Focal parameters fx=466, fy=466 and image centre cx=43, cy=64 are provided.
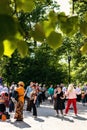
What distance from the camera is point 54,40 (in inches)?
101

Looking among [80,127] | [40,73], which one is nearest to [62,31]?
[80,127]

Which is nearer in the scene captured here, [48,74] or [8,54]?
[8,54]

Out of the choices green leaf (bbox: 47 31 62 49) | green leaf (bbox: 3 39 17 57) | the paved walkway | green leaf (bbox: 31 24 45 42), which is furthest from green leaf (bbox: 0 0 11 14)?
the paved walkway

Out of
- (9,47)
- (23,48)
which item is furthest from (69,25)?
(9,47)

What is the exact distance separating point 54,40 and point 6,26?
450 millimetres

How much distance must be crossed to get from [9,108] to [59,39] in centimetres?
2010

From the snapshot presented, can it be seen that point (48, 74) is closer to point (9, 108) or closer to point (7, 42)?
point (9, 108)

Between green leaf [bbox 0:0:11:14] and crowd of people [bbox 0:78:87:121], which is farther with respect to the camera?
crowd of people [bbox 0:78:87:121]

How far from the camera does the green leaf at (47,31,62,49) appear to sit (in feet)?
8.35

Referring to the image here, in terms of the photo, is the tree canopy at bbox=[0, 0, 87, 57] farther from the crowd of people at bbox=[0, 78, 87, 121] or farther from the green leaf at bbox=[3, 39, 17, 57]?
the crowd of people at bbox=[0, 78, 87, 121]

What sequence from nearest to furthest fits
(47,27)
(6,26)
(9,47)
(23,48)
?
(6,26) < (9,47) < (23,48) < (47,27)

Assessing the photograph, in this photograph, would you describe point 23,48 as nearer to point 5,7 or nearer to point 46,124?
point 5,7

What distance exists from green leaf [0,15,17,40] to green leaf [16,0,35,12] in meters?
0.24

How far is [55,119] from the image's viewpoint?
19.4 m
